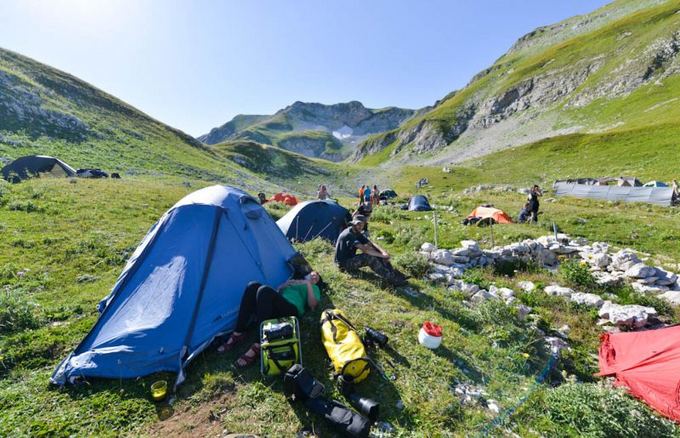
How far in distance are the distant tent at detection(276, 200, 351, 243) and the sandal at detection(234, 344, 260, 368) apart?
769 centimetres

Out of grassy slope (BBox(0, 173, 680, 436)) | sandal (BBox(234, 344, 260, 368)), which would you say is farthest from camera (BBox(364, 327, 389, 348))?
sandal (BBox(234, 344, 260, 368))

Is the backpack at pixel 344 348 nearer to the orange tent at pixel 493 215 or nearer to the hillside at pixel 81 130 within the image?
the orange tent at pixel 493 215

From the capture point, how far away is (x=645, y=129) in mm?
40125

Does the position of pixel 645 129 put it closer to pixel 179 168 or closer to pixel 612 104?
pixel 612 104

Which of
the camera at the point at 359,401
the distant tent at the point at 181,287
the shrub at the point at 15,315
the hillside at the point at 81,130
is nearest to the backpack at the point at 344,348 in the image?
the camera at the point at 359,401

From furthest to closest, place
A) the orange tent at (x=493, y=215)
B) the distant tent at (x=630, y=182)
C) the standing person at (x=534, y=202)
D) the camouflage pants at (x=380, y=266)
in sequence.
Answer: the distant tent at (x=630, y=182)
the orange tent at (x=493, y=215)
the standing person at (x=534, y=202)
the camouflage pants at (x=380, y=266)

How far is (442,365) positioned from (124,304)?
588cm

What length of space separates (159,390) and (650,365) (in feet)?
26.4

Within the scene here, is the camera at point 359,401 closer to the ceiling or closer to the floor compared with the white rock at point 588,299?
closer to the ceiling

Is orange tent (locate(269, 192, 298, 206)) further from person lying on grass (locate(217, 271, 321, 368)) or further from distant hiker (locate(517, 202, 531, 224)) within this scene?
Answer: person lying on grass (locate(217, 271, 321, 368))

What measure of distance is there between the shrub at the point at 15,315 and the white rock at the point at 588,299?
12832 mm

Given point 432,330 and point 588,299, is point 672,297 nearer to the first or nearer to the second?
point 588,299

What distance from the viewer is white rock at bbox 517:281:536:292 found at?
9391mm

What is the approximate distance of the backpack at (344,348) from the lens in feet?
16.3
